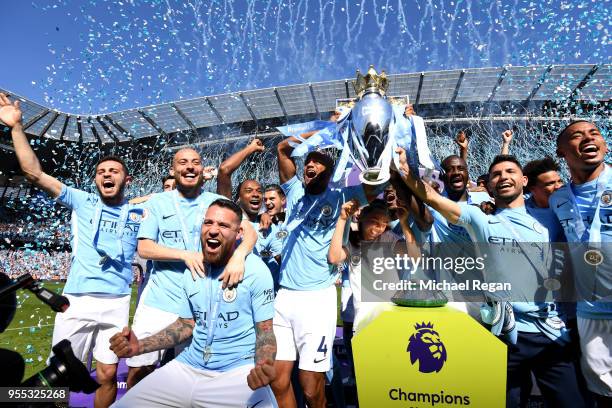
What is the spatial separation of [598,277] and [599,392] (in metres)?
0.63

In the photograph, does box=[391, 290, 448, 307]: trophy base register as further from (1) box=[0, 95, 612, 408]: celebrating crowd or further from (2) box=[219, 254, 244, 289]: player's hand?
(2) box=[219, 254, 244, 289]: player's hand

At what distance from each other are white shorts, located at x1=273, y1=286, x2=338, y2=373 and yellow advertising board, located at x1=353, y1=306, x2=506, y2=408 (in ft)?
3.46

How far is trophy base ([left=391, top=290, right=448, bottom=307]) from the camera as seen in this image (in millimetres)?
2299

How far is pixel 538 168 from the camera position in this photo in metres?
3.47

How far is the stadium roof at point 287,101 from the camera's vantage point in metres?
20.0

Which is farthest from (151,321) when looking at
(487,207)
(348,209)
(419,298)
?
(487,207)

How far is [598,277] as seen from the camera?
100 inches

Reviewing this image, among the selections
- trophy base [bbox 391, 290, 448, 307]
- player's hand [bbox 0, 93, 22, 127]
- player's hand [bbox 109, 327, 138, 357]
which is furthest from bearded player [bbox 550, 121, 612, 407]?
player's hand [bbox 0, 93, 22, 127]

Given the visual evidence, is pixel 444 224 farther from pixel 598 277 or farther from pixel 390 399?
pixel 390 399

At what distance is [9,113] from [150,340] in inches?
75.6

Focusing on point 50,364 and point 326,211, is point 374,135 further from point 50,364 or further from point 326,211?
point 50,364

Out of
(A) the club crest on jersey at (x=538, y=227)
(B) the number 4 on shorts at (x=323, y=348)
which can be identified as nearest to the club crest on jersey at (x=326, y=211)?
(B) the number 4 on shorts at (x=323, y=348)

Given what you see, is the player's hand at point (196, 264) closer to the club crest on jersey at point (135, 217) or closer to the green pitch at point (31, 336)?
the club crest on jersey at point (135, 217)

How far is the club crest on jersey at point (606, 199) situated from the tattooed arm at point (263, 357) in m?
2.00
